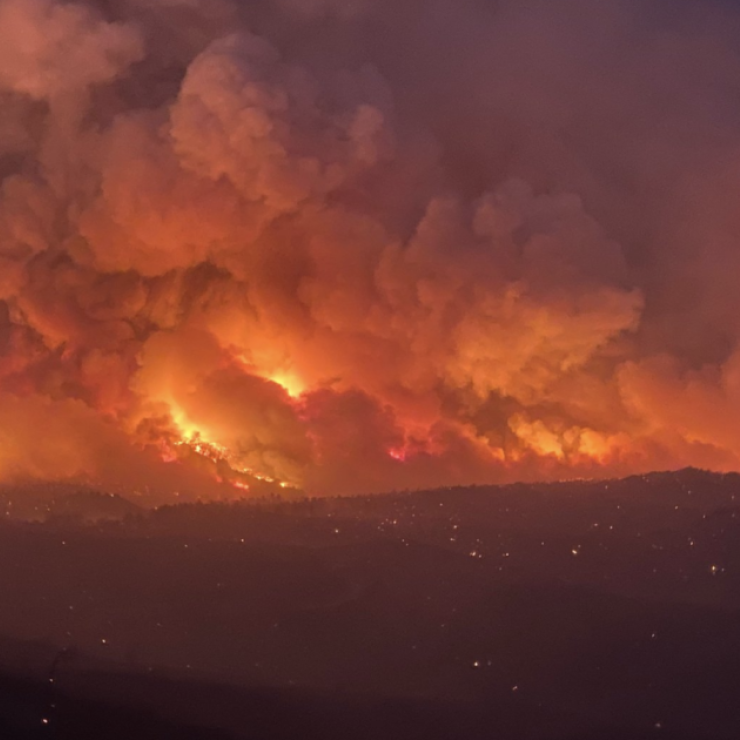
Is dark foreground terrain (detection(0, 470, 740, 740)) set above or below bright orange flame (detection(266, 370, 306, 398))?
below

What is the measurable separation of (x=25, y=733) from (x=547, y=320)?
243 inches

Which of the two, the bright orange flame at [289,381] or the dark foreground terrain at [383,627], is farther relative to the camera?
the bright orange flame at [289,381]

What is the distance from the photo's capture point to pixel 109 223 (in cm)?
985

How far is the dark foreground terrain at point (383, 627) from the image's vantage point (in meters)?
5.38

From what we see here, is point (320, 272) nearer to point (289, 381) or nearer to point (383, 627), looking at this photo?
point (289, 381)

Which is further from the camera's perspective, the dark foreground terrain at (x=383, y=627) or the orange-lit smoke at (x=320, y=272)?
the orange-lit smoke at (x=320, y=272)

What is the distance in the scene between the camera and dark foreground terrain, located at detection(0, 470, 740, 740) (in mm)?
5375

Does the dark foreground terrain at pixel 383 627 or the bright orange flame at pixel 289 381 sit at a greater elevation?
the bright orange flame at pixel 289 381

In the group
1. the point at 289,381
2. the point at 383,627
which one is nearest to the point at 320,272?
the point at 289,381

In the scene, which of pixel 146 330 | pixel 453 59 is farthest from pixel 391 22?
pixel 146 330

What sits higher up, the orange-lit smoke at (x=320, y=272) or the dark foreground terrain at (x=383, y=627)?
the orange-lit smoke at (x=320, y=272)

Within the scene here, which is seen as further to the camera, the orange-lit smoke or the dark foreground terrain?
the orange-lit smoke

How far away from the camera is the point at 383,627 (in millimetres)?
5793

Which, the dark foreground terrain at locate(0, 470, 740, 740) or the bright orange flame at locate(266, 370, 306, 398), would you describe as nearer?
the dark foreground terrain at locate(0, 470, 740, 740)
